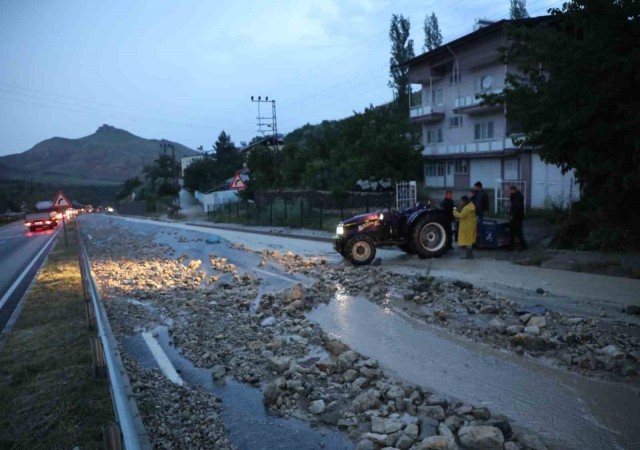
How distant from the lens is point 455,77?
39.7 metres

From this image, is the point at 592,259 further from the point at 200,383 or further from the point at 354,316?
the point at 200,383

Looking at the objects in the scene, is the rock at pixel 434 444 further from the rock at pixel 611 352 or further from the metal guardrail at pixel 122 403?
the rock at pixel 611 352

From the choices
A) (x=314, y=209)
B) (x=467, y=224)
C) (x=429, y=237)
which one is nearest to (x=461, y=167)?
(x=314, y=209)

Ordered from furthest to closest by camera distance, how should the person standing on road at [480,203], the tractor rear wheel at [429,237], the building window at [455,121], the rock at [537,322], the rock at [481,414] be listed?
the building window at [455,121], the person standing on road at [480,203], the tractor rear wheel at [429,237], the rock at [537,322], the rock at [481,414]

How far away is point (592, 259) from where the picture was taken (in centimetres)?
→ 1166

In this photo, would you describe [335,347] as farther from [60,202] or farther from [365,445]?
[60,202]

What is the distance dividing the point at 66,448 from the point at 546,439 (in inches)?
174

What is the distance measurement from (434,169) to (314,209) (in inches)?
712

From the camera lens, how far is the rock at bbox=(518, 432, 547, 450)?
4.62 meters

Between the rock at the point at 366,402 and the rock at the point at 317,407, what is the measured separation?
341 mm

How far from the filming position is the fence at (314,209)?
26734mm

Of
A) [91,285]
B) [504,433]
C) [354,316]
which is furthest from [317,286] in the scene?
[504,433]

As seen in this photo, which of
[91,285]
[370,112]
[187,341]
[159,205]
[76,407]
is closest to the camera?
[76,407]

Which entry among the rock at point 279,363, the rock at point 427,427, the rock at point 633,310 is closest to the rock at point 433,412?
the rock at point 427,427
